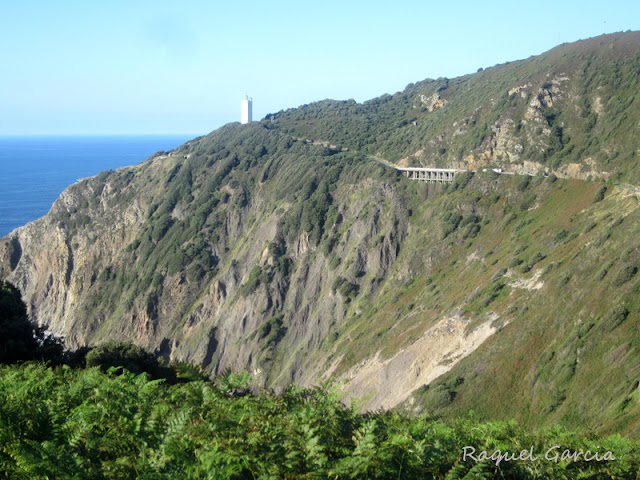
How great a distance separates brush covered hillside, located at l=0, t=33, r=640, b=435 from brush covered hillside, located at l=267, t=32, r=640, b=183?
22cm

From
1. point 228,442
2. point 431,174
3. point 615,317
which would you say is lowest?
point 615,317

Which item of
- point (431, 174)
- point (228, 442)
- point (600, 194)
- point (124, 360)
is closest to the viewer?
point (228, 442)

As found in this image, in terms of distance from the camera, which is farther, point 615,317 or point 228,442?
point 615,317

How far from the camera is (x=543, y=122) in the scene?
→ 4759 centimetres

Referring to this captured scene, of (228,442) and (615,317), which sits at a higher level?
(228,442)

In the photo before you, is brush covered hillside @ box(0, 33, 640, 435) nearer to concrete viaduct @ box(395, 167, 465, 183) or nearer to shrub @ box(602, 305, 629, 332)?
shrub @ box(602, 305, 629, 332)

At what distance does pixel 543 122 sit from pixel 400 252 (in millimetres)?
17625

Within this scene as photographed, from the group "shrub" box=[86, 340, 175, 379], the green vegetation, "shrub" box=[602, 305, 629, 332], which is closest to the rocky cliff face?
"shrub" box=[86, 340, 175, 379]

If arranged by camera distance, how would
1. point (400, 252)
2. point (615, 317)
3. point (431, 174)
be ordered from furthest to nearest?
point (431, 174), point (400, 252), point (615, 317)

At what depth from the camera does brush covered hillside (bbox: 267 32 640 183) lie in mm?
42250

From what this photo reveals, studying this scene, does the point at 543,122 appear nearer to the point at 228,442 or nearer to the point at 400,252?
the point at 400,252

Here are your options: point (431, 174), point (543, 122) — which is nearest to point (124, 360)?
point (431, 174)

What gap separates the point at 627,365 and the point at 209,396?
18.5 metres

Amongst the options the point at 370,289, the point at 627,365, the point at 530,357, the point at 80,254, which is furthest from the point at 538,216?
the point at 80,254
